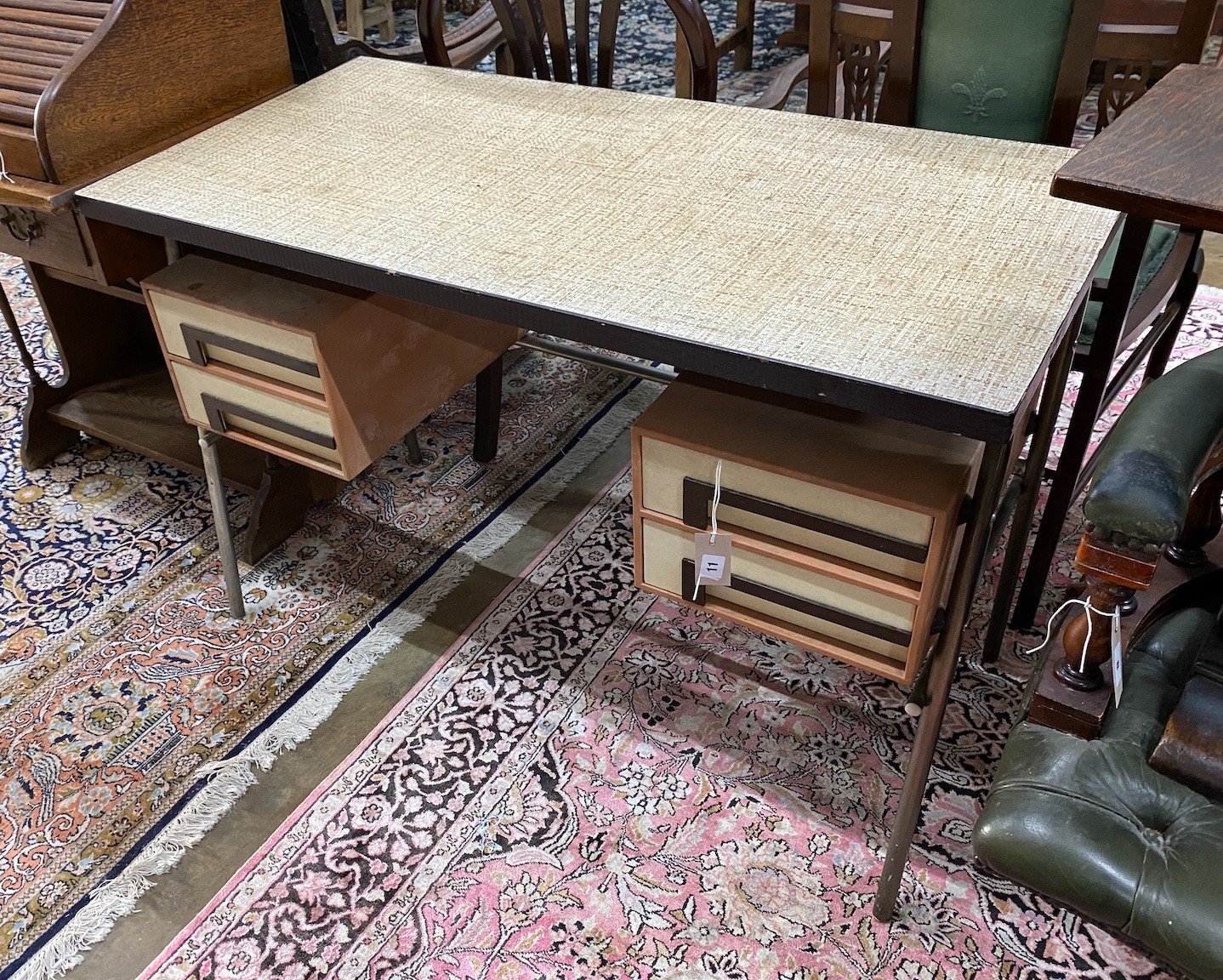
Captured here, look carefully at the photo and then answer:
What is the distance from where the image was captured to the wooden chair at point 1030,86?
57.2 inches

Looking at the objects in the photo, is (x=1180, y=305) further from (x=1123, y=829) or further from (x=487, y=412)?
(x=487, y=412)

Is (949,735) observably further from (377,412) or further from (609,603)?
(377,412)

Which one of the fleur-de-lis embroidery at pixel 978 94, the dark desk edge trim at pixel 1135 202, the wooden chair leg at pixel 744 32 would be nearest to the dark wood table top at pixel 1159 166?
the dark desk edge trim at pixel 1135 202

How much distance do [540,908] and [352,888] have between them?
26 centimetres

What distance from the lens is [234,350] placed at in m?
1.37

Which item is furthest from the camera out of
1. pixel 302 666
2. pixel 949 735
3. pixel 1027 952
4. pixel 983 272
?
pixel 302 666

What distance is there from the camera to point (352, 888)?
1.35m

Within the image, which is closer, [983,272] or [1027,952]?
[983,272]

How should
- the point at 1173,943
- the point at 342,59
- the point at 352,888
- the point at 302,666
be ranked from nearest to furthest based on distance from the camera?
the point at 1173,943
the point at 352,888
the point at 302,666
the point at 342,59

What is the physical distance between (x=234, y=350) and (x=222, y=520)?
371 millimetres

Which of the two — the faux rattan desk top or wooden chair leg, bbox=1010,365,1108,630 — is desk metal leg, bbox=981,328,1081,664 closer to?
wooden chair leg, bbox=1010,365,1108,630

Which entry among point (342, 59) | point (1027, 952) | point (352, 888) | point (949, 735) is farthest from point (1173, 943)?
point (342, 59)

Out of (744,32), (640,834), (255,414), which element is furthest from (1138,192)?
(744,32)

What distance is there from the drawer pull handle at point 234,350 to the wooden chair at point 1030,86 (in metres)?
0.98
